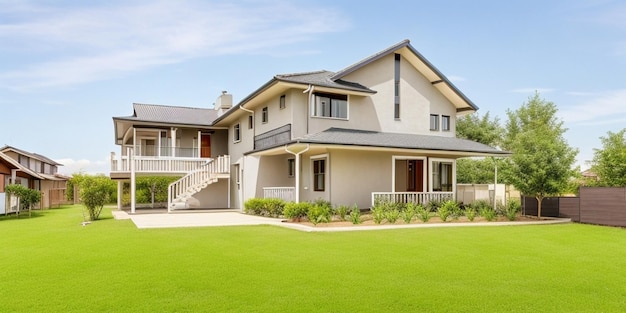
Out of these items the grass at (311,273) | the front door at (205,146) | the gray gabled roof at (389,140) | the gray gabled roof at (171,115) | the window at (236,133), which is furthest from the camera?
the front door at (205,146)

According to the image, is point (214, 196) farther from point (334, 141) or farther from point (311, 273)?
point (311, 273)

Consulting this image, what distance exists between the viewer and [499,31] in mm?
18391

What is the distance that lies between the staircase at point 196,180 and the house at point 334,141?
6 cm

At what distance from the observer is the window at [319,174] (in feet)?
71.1

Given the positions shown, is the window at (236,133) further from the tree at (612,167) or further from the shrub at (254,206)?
the tree at (612,167)

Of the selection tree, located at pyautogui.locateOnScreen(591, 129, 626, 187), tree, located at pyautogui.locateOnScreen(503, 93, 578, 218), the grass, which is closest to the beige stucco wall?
the grass

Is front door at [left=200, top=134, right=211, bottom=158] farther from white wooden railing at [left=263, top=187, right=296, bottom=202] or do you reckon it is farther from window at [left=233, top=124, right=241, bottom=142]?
white wooden railing at [left=263, top=187, right=296, bottom=202]

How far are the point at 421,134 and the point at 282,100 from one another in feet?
27.0

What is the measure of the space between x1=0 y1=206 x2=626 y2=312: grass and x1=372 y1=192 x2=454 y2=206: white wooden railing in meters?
6.98

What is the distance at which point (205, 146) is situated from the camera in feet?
104

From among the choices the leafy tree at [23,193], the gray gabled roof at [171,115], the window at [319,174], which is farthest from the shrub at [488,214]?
the leafy tree at [23,193]

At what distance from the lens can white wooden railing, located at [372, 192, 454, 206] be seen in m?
20.9

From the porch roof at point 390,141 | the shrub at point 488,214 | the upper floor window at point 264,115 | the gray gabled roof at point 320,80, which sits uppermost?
the gray gabled roof at point 320,80

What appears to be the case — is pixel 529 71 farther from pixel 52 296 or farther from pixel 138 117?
pixel 52 296
